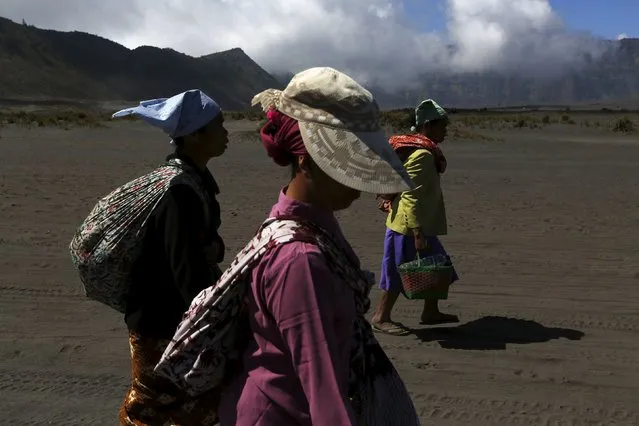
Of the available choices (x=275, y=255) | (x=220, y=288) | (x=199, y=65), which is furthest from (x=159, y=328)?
(x=199, y=65)

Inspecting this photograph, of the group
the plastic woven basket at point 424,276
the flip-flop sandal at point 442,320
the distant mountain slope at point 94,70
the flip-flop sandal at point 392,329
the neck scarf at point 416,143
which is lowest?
the flip-flop sandal at point 392,329

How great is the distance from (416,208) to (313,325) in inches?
174

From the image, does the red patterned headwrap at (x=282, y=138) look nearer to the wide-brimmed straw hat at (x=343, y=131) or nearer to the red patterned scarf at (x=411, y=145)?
the wide-brimmed straw hat at (x=343, y=131)

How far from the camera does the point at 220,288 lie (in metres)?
2.16

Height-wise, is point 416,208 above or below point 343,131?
below

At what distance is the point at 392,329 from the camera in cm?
650

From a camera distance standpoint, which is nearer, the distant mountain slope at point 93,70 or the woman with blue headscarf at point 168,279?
the woman with blue headscarf at point 168,279

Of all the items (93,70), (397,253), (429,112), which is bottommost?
(397,253)

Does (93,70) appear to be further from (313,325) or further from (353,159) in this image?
(313,325)

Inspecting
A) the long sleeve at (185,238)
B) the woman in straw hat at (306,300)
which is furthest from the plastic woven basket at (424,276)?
the woman in straw hat at (306,300)

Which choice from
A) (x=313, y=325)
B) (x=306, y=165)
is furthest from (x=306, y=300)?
(x=306, y=165)

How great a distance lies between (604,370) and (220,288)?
4.31m

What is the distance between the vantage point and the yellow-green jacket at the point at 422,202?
6152 mm

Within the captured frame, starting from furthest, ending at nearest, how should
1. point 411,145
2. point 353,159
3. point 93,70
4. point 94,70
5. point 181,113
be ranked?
point 94,70 < point 93,70 < point 411,145 < point 181,113 < point 353,159
